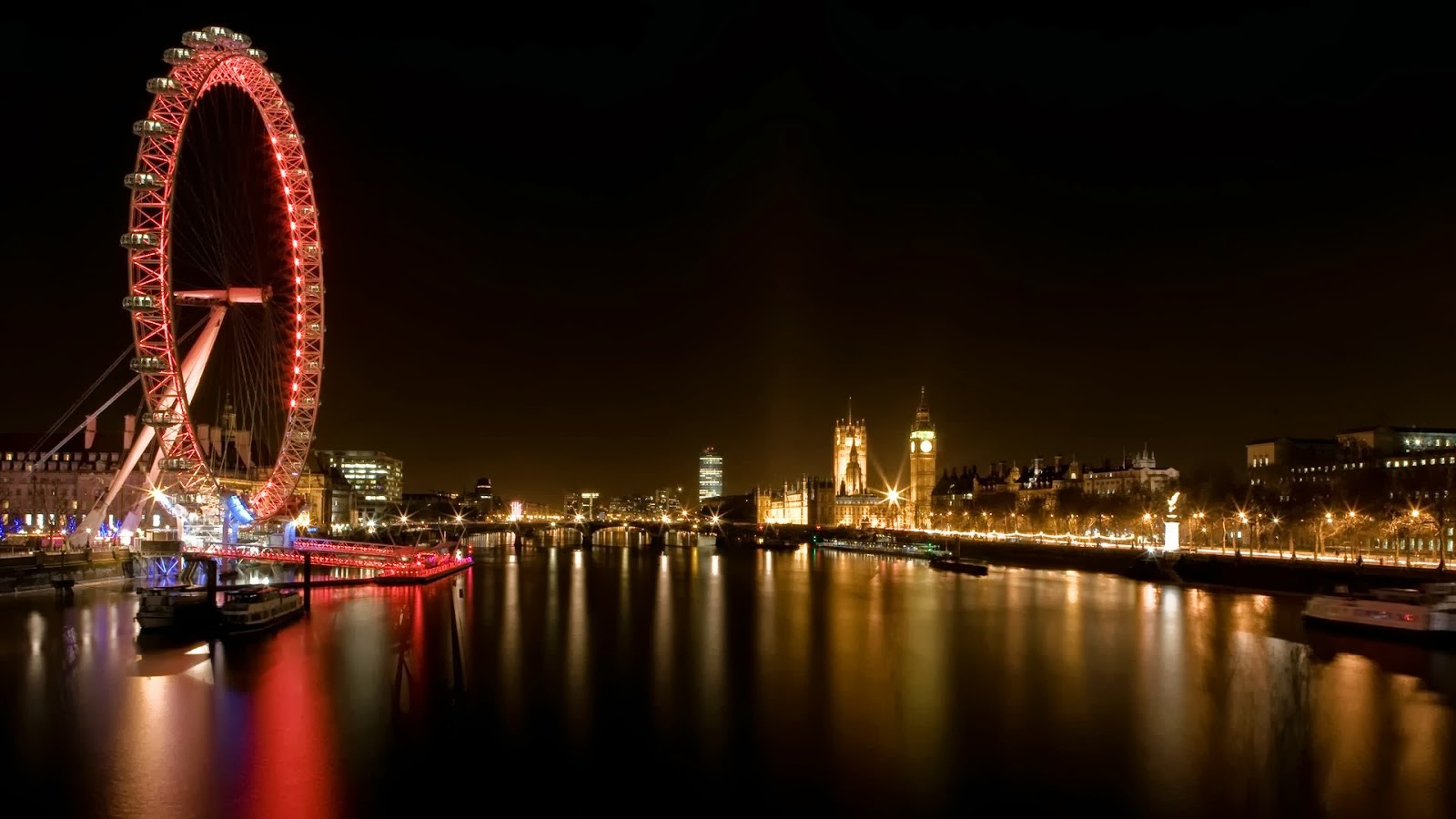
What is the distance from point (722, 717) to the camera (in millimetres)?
22297

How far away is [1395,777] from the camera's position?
57.9 feet

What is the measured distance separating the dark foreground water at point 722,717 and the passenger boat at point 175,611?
69.9 inches

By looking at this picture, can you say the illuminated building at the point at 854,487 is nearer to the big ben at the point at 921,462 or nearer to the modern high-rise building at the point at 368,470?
the big ben at the point at 921,462

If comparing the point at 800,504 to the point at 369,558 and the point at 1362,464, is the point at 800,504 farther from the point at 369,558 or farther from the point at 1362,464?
the point at 369,558

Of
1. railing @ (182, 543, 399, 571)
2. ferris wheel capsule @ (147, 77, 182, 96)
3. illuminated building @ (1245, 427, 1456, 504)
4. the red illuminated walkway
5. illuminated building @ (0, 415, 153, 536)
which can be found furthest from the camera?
illuminated building @ (0, 415, 153, 536)

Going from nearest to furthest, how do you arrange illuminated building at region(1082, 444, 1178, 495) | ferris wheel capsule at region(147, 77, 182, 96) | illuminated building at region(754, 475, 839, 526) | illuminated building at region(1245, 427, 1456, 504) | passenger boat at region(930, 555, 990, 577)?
ferris wheel capsule at region(147, 77, 182, 96) < illuminated building at region(1245, 427, 1456, 504) < passenger boat at region(930, 555, 990, 577) < illuminated building at region(1082, 444, 1178, 495) < illuminated building at region(754, 475, 839, 526)

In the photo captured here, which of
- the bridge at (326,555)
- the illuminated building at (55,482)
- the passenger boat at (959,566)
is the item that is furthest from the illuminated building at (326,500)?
the passenger boat at (959,566)

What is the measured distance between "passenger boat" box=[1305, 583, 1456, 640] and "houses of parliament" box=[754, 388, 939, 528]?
101 m

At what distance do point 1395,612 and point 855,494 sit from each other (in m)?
131

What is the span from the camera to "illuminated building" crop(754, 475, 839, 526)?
163 meters

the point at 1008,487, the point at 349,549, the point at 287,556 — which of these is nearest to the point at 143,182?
the point at 287,556

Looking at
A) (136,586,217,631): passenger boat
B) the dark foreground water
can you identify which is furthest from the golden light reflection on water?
(136,586,217,631): passenger boat

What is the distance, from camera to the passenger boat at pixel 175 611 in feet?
106

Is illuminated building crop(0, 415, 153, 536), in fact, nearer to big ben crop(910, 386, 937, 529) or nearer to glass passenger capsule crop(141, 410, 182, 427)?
glass passenger capsule crop(141, 410, 182, 427)
